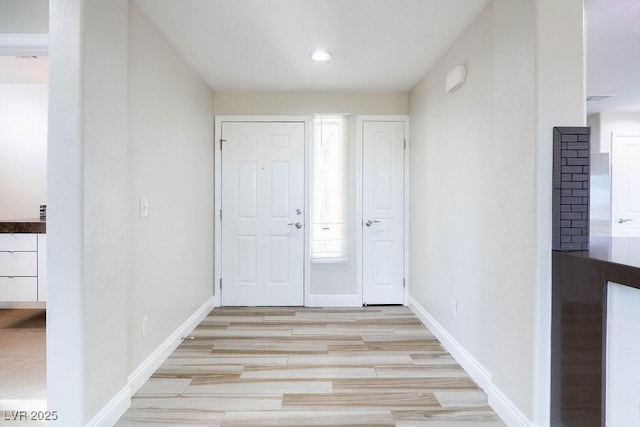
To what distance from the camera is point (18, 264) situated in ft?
10.2

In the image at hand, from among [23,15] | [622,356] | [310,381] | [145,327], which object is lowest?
[310,381]

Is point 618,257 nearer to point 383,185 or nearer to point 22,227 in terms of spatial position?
point 383,185

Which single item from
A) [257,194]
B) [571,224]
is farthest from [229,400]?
[257,194]

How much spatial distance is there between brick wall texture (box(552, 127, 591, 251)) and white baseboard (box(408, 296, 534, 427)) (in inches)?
33.8

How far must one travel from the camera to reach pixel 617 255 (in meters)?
1.42

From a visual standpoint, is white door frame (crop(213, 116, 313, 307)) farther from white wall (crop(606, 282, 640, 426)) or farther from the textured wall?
white wall (crop(606, 282, 640, 426))

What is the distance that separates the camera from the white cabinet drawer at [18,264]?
3082 millimetres

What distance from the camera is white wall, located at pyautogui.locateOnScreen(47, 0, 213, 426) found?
5.19 feet

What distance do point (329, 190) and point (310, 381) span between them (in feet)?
6.95

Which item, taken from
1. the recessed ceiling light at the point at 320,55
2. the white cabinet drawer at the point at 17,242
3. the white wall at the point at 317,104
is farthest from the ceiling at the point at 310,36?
the white cabinet drawer at the point at 17,242

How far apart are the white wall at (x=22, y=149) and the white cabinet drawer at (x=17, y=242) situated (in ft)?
2.72

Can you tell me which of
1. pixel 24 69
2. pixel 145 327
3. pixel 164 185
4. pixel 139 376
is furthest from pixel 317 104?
pixel 139 376

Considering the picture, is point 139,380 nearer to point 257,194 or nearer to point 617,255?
point 257,194

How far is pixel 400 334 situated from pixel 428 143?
1731 millimetres
